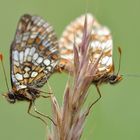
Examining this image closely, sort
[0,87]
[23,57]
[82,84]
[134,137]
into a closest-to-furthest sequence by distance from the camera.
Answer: [82,84]
[23,57]
[134,137]
[0,87]

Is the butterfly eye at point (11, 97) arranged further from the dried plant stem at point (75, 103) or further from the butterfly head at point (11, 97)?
the dried plant stem at point (75, 103)

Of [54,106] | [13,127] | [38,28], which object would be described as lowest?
[13,127]

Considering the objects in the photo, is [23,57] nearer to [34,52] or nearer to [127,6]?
[34,52]

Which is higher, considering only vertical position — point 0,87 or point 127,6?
point 127,6

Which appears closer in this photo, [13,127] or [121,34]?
[13,127]

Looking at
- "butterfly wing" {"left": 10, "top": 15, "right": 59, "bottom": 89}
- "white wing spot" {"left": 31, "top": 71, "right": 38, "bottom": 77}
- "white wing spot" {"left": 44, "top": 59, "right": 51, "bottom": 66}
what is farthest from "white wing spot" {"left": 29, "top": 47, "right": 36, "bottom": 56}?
"white wing spot" {"left": 31, "top": 71, "right": 38, "bottom": 77}

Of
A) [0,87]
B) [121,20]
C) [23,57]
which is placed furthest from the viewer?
[121,20]

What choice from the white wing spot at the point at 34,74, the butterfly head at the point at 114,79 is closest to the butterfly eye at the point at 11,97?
the white wing spot at the point at 34,74

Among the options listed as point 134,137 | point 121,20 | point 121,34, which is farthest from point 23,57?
point 121,20
